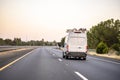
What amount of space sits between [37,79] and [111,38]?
7292cm

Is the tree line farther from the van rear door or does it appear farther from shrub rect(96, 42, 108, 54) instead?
the van rear door

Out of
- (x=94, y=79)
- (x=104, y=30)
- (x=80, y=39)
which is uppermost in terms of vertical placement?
(x=104, y=30)

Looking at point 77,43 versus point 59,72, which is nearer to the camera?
point 59,72

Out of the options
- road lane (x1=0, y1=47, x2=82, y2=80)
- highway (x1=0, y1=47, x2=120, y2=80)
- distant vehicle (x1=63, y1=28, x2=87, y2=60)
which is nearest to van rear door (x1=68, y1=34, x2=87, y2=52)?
distant vehicle (x1=63, y1=28, x2=87, y2=60)

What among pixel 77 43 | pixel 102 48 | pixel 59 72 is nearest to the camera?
pixel 59 72

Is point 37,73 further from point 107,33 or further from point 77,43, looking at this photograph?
point 107,33

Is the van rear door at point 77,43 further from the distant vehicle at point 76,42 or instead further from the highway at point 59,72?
the highway at point 59,72

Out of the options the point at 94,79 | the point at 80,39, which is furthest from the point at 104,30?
the point at 94,79

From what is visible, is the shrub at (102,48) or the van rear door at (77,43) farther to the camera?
the shrub at (102,48)

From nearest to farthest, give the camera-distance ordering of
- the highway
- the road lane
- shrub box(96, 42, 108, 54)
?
the road lane
the highway
shrub box(96, 42, 108, 54)

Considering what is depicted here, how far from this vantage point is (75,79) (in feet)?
33.0

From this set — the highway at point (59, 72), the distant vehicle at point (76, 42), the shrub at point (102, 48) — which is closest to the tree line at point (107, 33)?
the shrub at point (102, 48)

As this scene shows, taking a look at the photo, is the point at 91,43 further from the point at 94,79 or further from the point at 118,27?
the point at 94,79

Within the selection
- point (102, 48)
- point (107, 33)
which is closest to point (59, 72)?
point (102, 48)
